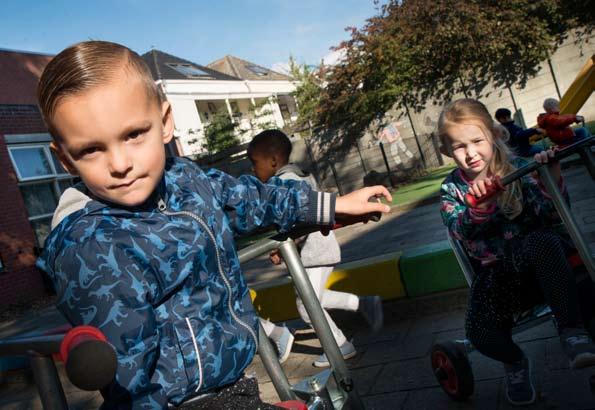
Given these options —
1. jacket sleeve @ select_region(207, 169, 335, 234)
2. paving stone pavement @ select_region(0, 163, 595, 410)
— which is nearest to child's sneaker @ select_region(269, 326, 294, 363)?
paving stone pavement @ select_region(0, 163, 595, 410)

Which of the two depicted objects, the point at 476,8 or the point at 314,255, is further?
the point at 476,8

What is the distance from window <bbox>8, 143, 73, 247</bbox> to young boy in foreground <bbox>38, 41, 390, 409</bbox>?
12068mm

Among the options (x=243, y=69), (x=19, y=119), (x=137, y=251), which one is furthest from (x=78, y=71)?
(x=243, y=69)

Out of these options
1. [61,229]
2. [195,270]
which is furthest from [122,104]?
[195,270]

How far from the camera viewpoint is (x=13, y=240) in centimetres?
1170

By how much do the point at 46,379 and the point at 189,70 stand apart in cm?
3172

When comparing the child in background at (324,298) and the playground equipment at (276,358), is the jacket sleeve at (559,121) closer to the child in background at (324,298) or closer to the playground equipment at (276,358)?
the playground equipment at (276,358)

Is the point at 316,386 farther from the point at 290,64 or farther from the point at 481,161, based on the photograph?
the point at 290,64

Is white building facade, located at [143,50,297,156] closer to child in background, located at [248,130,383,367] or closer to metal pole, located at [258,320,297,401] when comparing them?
child in background, located at [248,130,383,367]

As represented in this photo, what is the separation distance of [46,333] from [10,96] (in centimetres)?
1382

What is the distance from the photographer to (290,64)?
3438 centimetres

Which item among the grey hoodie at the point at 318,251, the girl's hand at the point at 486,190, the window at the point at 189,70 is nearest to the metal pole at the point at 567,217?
the girl's hand at the point at 486,190

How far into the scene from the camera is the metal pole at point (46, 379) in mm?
1135

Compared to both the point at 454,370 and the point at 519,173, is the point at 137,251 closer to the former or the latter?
the point at 519,173
